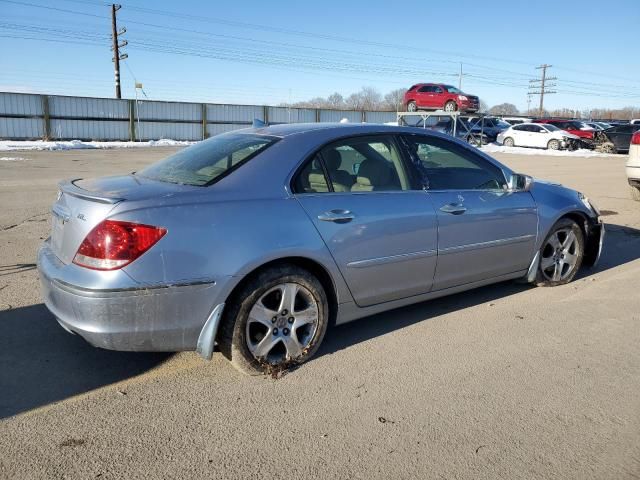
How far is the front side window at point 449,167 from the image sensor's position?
4.18m

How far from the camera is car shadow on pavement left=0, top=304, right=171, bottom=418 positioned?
10.1ft

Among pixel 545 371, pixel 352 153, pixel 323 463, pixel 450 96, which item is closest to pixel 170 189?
pixel 352 153

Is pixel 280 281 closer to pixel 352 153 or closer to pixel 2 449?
pixel 352 153

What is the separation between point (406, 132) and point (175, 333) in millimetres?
2282

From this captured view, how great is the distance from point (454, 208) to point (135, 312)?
2.44 m

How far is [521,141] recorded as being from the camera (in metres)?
30.2

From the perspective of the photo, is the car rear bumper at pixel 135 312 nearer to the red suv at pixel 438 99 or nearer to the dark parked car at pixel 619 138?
the red suv at pixel 438 99

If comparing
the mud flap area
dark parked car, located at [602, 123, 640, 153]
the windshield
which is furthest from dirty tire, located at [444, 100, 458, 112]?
the mud flap area

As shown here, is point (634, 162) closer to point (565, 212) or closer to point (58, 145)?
point (565, 212)

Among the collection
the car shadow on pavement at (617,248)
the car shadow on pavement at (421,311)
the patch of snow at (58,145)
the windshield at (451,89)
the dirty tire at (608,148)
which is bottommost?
the car shadow on pavement at (421,311)

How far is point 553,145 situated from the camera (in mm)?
29312

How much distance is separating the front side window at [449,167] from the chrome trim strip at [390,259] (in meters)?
0.51

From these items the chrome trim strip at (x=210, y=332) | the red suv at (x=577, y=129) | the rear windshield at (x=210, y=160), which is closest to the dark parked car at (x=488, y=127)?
the red suv at (x=577, y=129)

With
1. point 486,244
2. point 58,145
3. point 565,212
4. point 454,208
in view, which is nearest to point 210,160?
point 454,208
